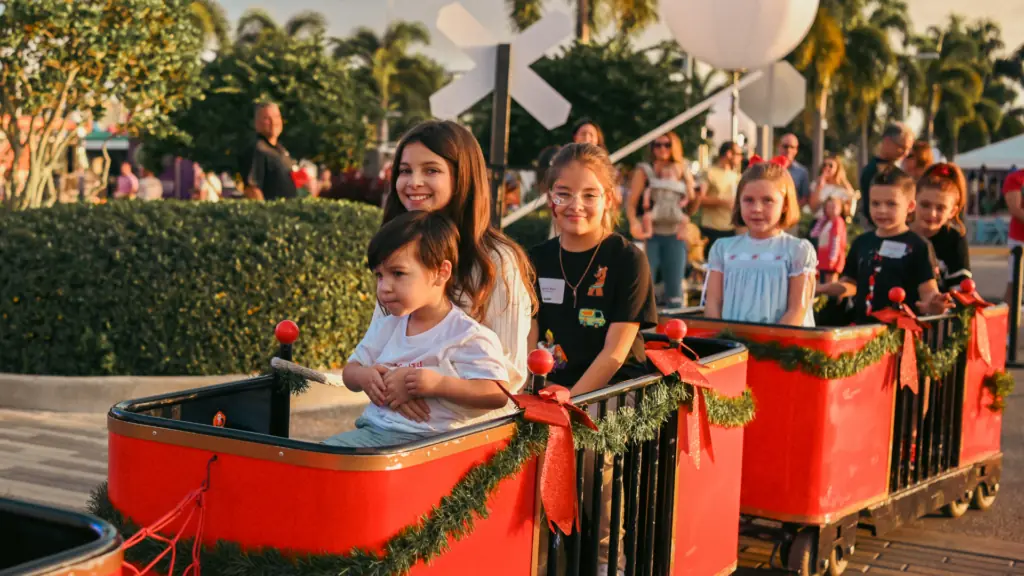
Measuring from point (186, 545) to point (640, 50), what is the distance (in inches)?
690

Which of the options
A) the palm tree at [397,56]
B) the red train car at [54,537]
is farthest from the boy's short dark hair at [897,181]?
the palm tree at [397,56]

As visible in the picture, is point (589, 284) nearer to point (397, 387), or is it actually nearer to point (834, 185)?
point (397, 387)

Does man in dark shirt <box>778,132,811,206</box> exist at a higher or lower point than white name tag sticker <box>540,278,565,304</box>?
higher

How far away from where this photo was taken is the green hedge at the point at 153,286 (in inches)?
290

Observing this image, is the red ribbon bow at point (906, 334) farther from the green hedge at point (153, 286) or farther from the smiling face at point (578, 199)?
the green hedge at point (153, 286)

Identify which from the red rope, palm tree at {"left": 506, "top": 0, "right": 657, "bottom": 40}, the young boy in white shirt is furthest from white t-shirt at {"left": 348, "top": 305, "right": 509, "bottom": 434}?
palm tree at {"left": 506, "top": 0, "right": 657, "bottom": 40}

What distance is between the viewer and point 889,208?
6008 millimetres

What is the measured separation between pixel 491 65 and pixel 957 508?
3896mm

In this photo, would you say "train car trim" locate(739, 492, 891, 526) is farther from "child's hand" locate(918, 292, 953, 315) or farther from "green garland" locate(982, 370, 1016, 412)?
"green garland" locate(982, 370, 1016, 412)

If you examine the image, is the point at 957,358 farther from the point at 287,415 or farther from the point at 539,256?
the point at 287,415

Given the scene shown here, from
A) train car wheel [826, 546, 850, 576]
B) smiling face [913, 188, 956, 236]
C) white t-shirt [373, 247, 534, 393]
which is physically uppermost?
smiling face [913, 188, 956, 236]

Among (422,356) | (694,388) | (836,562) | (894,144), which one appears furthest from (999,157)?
(422,356)

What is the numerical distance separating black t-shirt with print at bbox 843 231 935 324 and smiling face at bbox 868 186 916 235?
6 centimetres

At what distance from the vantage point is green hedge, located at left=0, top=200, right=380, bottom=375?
738 centimetres
